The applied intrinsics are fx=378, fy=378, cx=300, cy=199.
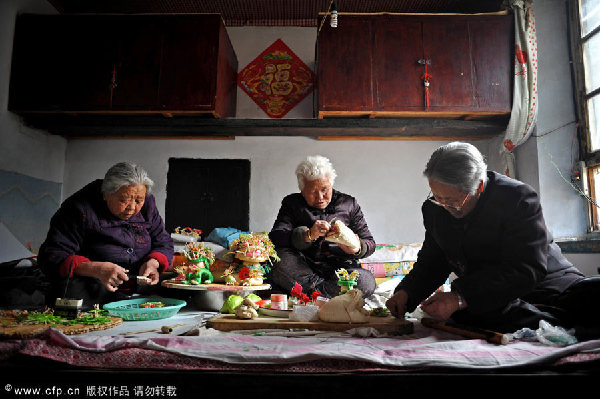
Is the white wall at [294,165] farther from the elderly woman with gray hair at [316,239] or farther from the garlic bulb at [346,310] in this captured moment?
the garlic bulb at [346,310]

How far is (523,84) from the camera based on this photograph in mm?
4105

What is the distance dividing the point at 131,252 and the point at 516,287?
235cm

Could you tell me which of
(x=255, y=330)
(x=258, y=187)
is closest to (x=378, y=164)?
(x=258, y=187)

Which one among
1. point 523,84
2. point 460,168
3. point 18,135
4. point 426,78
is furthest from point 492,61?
point 18,135

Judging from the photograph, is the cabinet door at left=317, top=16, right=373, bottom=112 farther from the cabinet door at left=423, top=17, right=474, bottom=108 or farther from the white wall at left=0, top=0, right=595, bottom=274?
the white wall at left=0, top=0, right=595, bottom=274

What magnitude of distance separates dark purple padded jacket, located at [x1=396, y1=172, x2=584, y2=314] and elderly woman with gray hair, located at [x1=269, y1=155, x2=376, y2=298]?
1.02 m

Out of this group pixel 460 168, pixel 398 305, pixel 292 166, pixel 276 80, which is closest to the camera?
pixel 460 168

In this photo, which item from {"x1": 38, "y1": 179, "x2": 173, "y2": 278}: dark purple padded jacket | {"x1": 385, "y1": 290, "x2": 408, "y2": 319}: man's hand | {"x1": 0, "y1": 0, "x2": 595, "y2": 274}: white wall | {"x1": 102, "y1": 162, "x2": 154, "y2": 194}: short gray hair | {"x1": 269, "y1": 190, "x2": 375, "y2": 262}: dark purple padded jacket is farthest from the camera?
{"x1": 0, "y1": 0, "x2": 595, "y2": 274}: white wall

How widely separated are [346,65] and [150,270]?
315 cm

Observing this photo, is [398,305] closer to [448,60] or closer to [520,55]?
[448,60]

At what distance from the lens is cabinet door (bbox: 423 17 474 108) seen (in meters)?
4.30

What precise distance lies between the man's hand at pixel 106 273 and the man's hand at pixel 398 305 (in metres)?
1.51

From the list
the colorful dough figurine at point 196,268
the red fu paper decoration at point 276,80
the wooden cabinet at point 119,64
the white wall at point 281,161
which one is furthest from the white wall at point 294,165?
the colorful dough figurine at point 196,268

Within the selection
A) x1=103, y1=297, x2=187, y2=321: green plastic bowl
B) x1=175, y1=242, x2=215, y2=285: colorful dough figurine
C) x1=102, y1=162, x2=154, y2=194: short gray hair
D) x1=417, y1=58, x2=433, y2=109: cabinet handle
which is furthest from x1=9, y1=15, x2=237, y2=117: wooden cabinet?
x1=103, y1=297, x2=187, y2=321: green plastic bowl
